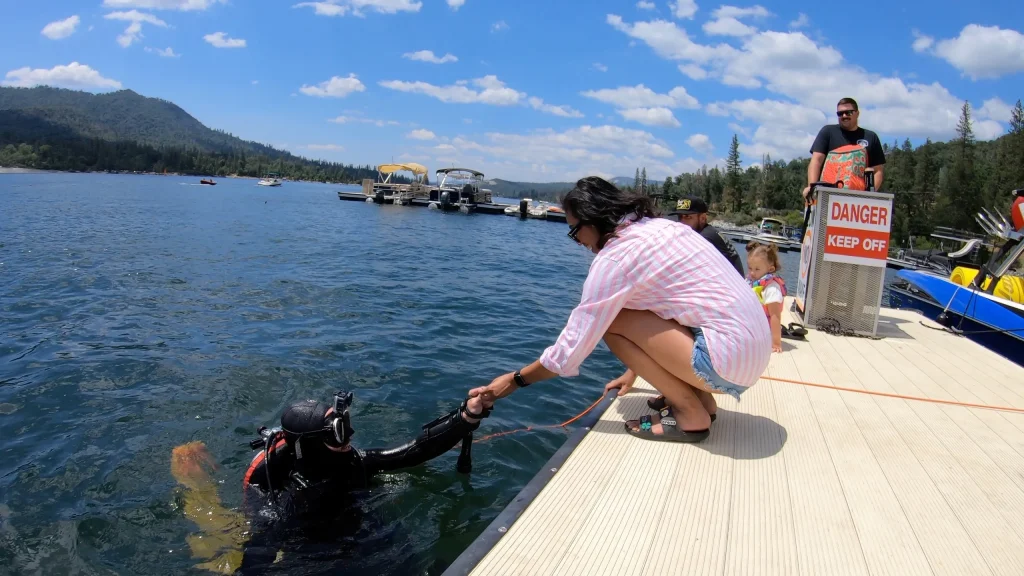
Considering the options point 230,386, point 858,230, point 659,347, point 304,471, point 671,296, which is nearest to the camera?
point 671,296

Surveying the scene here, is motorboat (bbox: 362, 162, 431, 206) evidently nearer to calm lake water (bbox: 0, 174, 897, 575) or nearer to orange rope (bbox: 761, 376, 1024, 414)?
calm lake water (bbox: 0, 174, 897, 575)

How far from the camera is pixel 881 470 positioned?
9.07 feet

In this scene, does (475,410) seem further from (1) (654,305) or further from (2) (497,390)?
(1) (654,305)

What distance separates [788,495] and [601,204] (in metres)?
1.59

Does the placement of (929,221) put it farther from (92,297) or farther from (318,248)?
(92,297)

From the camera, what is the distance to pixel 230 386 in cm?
599

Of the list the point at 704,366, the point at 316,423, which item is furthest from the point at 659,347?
the point at 316,423

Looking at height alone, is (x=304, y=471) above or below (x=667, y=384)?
below

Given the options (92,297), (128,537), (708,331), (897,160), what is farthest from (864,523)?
(897,160)

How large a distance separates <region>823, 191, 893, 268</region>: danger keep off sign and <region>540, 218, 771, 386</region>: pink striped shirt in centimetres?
383

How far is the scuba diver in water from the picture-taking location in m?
2.93

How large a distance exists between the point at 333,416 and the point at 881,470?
2.80m

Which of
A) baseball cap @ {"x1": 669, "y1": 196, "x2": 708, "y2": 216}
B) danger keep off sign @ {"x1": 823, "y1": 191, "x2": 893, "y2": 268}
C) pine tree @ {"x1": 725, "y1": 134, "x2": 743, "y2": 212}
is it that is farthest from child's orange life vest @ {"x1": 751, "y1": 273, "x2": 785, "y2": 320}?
pine tree @ {"x1": 725, "y1": 134, "x2": 743, "y2": 212}

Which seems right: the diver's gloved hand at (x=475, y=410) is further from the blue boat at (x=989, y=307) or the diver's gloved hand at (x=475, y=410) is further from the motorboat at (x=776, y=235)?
the motorboat at (x=776, y=235)
